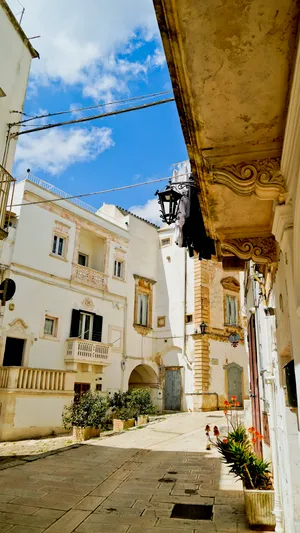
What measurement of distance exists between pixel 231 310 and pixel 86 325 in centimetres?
966

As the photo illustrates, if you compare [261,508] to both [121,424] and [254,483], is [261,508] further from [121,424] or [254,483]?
[121,424]

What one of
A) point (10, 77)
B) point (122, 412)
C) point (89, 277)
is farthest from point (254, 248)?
point (89, 277)

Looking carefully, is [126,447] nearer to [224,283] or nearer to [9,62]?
[9,62]

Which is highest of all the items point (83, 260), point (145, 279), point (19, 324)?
point (83, 260)

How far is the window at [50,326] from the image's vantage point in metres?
17.4

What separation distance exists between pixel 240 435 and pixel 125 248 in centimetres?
1732

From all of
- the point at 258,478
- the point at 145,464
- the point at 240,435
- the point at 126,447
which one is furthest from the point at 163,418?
the point at 258,478

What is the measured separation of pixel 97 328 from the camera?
19.9 metres

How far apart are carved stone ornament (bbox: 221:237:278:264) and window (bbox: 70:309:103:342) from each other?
604 inches

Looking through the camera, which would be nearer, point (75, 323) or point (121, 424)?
point (121, 424)

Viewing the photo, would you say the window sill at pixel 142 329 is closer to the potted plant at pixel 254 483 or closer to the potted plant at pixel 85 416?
the potted plant at pixel 85 416

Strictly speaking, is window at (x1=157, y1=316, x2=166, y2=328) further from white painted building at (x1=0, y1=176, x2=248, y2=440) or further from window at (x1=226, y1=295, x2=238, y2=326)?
window at (x1=226, y1=295, x2=238, y2=326)

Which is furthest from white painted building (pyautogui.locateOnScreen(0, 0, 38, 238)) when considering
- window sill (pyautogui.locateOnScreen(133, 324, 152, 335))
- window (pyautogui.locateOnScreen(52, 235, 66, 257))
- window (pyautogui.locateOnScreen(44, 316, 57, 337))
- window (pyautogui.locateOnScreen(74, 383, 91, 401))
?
window sill (pyautogui.locateOnScreen(133, 324, 152, 335))

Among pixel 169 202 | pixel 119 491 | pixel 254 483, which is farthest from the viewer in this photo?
pixel 119 491
